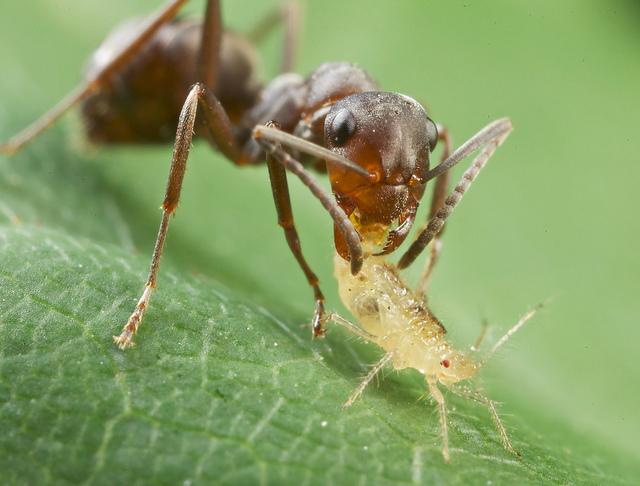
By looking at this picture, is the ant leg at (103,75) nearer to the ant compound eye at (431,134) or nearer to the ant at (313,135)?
the ant at (313,135)

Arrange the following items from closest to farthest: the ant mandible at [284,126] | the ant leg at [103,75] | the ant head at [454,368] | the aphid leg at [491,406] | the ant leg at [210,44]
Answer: the aphid leg at [491,406] < the ant head at [454,368] < the ant mandible at [284,126] < the ant leg at [103,75] < the ant leg at [210,44]

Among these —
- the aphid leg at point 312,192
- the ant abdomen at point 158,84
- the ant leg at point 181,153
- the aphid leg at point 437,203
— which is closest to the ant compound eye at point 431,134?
the aphid leg at point 437,203

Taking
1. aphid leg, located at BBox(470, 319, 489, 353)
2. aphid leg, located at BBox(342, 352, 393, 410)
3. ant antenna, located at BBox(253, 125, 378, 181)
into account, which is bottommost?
aphid leg, located at BBox(342, 352, 393, 410)

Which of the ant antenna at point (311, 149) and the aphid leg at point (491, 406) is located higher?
the ant antenna at point (311, 149)

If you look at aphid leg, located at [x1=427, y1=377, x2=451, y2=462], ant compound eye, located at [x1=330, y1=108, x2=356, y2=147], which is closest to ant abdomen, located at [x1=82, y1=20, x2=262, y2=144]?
ant compound eye, located at [x1=330, y1=108, x2=356, y2=147]

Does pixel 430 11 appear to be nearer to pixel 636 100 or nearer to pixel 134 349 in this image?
pixel 636 100

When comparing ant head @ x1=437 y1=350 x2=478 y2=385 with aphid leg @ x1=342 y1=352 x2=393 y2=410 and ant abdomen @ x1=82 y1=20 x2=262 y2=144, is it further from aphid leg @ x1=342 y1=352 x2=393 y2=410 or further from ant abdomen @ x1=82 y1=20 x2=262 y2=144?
ant abdomen @ x1=82 y1=20 x2=262 y2=144

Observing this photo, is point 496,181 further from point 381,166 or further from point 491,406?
point 491,406
